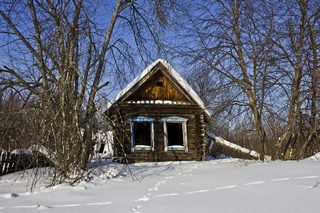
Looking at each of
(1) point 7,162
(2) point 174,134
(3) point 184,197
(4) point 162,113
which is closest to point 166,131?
(4) point 162,113

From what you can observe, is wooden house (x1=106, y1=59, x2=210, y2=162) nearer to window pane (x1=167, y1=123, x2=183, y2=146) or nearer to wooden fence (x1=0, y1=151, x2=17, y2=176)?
window pane (x1=167, y1=123, x2=183, y2=146)

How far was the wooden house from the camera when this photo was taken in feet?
45.1

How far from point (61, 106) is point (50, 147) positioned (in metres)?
0.73

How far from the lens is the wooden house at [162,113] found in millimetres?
13734

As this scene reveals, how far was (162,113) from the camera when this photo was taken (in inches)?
556

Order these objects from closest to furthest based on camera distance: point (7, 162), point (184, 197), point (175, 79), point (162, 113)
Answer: point (184, 197), point (7, 162), point (175, 79), point (162, 113)

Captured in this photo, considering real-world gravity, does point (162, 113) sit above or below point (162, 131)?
above

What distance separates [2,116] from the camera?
564 centimetres

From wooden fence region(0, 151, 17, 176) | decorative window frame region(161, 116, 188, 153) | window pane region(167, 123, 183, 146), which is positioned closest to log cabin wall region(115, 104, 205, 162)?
decorative window frame region(161, 116, 188, 153)

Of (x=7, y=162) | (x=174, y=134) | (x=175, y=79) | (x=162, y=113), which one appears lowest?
(x=7, y=162)

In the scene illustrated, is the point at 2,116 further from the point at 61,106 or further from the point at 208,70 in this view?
the point at 208,70

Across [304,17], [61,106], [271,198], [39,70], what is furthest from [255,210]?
[304,17]

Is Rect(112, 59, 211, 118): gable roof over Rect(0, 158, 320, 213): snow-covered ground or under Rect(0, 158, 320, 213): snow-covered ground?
over

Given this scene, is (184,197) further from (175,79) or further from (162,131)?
(175,79)
